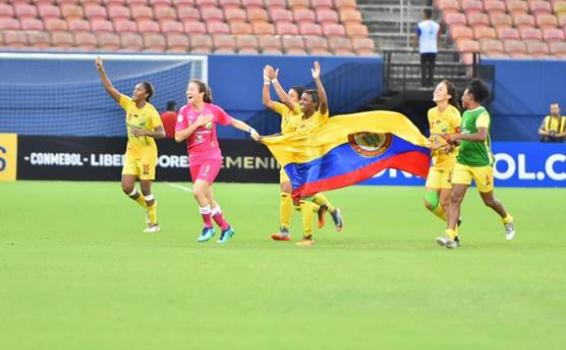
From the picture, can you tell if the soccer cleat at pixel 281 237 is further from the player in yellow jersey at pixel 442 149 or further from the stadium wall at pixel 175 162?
the stadium wall at pixel 175 162

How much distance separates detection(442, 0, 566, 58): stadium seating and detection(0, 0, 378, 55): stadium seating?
0.44m

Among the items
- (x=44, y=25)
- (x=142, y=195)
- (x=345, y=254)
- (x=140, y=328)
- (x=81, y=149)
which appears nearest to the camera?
(x=140, y=328)

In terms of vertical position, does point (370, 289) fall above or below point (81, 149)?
above

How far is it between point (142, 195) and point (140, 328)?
9.89 metres

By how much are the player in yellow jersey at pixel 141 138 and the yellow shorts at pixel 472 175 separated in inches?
174

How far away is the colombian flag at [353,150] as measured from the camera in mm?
17703

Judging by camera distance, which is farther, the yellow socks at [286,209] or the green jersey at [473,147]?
the yellow socks at [286,209]

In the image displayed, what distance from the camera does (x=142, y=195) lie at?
753 inches

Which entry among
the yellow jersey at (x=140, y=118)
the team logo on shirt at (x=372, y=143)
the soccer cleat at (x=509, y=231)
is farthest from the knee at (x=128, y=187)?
the soccer cleat at (x=509, y=231)

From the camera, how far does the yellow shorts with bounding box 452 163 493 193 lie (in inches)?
640

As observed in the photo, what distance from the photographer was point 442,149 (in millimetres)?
17250

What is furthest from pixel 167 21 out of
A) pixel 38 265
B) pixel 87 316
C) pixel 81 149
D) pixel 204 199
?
pixel 87 316

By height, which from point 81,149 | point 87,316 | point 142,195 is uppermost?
point 87,316

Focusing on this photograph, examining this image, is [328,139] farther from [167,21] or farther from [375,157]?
[167,21]
